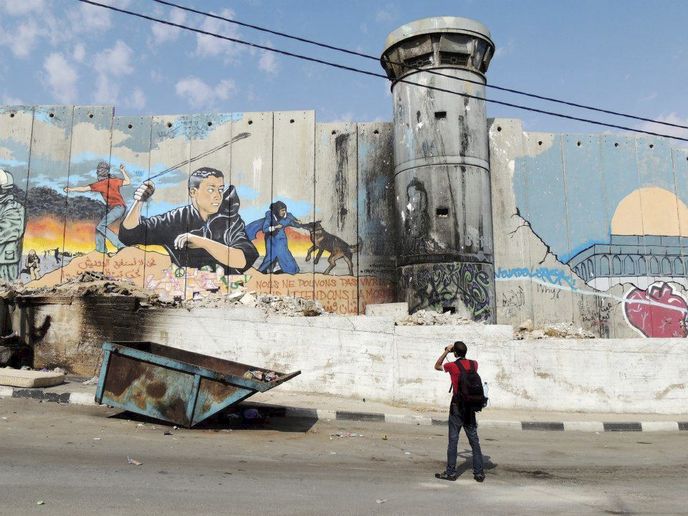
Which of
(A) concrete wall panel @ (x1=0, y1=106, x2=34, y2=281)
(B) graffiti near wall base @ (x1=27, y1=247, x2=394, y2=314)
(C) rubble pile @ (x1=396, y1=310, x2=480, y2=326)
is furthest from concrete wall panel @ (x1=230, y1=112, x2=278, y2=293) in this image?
(A) concrete wall panel @ (x1=0, y1=106, x2=34, y2=281)

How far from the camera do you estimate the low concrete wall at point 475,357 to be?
9141 mm

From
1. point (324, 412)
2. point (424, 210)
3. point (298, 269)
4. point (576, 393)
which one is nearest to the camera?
point (324, 412)

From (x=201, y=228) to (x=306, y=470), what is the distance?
10280 mm

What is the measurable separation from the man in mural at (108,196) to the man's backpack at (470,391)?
12.0 m

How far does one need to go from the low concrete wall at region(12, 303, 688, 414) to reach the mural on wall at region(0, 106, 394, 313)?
13.2 feet

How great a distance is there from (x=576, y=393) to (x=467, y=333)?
2.26 m

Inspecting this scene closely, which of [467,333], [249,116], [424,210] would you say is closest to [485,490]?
[467,333]

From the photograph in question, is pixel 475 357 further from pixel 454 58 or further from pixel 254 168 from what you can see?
pixel 254 168

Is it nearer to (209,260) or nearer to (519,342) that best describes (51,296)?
(209,260)

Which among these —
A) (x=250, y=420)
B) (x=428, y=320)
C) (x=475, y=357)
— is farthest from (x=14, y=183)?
(x=475, y=357)

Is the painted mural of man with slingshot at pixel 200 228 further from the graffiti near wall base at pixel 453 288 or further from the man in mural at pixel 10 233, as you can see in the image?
the graffiti near wall base at pixel 453 288

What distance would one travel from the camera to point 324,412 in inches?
327

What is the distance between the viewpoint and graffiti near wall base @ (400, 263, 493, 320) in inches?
473

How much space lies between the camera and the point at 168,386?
23.0ft
